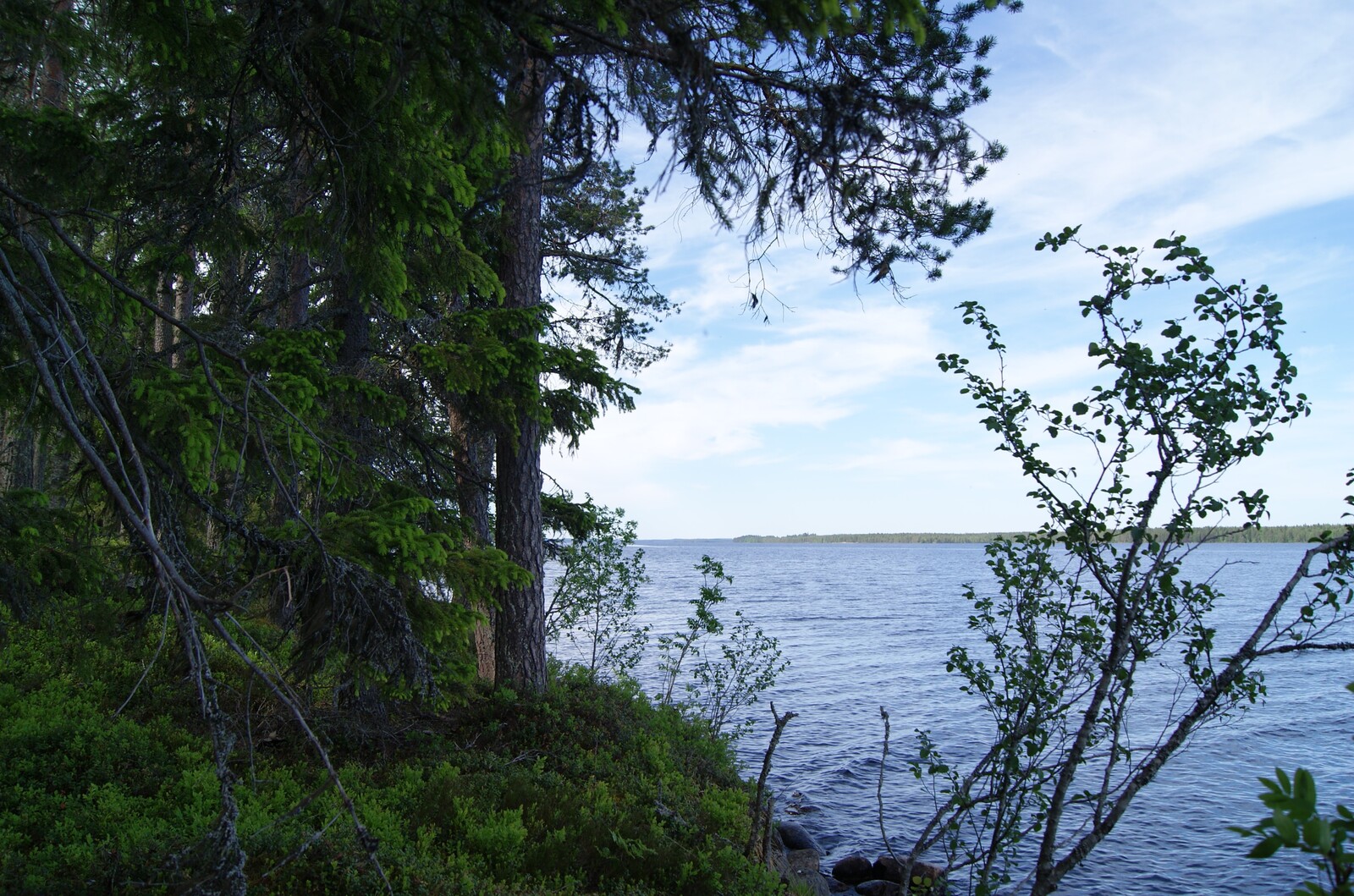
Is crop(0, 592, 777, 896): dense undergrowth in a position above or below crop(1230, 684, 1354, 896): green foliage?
below

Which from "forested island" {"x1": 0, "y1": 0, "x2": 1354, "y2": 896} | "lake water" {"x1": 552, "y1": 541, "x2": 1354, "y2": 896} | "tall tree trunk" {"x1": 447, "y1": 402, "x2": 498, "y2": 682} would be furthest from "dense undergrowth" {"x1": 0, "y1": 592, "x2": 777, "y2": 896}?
"lake water" {"x1": 552, "y1": 541, "x2": 1354, "y2": 896}

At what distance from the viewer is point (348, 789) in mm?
6590

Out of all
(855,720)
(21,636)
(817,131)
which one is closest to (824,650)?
(855,720)

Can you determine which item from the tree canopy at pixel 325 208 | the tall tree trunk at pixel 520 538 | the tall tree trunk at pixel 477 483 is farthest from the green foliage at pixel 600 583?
the tree canopy at pixel 325 208

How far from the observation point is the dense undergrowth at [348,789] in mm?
5090

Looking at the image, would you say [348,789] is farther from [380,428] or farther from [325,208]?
[325,208]

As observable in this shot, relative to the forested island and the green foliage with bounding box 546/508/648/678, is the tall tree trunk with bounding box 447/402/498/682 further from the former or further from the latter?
the green foliage with bounding box 546/508/648/678

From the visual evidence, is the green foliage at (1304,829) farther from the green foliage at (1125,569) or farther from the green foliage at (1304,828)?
the green foliage at (1125,569)

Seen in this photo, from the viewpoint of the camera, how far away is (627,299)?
1407 cm

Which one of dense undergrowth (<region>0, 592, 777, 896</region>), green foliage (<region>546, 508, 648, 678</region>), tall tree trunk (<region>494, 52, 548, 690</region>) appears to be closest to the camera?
dense undergrowth (<region>0, 592, 777, 896</region>)

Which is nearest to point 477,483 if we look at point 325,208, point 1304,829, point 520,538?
point 520,538

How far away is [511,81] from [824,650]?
983 inches

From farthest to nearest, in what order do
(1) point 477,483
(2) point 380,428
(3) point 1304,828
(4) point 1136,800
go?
(4) point 1136,800
(1) point 477,483
(2) point 380,428
(3) point 1304,828

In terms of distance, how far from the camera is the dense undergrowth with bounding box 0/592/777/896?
16.7 feet
